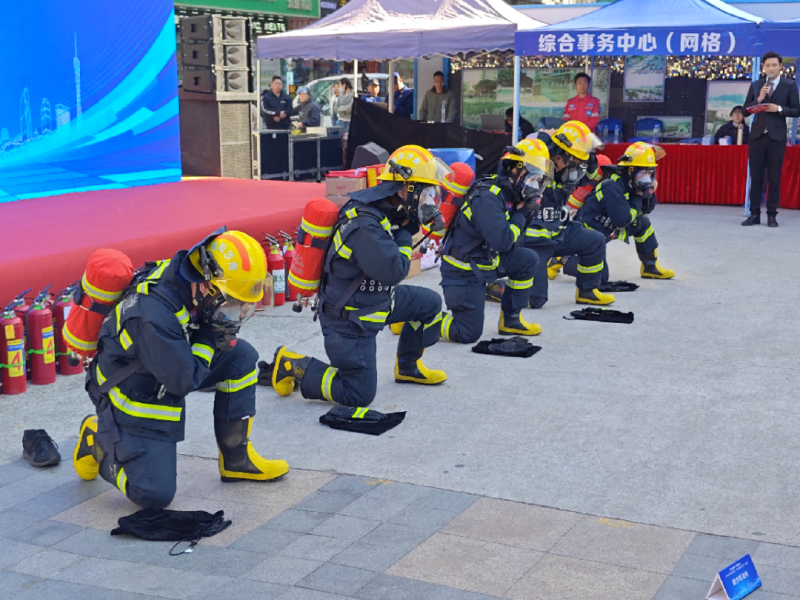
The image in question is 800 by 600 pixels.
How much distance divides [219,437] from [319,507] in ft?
2.18

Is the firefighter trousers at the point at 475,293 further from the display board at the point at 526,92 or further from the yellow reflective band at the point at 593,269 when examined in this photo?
the display board at the point at 526,92

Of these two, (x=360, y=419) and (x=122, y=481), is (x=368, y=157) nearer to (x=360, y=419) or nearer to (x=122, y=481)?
(x=360, y=419)

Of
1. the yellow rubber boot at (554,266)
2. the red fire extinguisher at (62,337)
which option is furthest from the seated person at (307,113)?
the red fire extinguisher at (62,337)

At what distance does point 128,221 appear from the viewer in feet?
29.6

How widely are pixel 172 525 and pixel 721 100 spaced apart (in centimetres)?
1435

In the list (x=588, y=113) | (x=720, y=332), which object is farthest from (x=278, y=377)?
(x=588, y=113)

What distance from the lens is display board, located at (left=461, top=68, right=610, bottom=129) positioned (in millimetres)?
17688

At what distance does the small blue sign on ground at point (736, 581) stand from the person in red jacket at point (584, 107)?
12815mm

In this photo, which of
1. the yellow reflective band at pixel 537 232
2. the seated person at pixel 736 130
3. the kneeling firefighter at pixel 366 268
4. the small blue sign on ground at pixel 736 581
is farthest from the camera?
the seated person at pixel 736 130

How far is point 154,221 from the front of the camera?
9023mm

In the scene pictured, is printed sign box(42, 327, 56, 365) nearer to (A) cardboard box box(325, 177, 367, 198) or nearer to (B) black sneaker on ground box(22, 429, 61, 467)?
(B) black sneaker on ground box(22, 429, 61, 467)

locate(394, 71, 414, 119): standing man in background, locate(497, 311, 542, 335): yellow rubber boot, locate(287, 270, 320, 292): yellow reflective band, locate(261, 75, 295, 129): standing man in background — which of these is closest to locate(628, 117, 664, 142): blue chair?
locate(394, 71, 414, 119): standing man in background

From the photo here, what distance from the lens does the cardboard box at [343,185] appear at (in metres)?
9.85

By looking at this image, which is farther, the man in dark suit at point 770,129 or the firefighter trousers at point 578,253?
the man in dark suit at point 770,129
